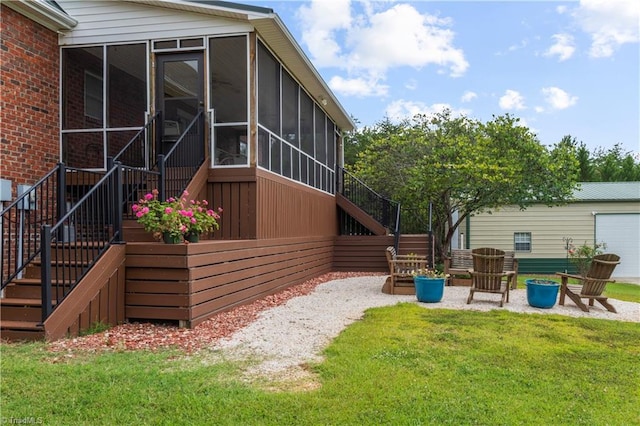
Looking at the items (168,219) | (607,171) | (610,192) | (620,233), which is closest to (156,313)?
(168,219)

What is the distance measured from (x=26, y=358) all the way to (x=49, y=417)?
1.45 meters

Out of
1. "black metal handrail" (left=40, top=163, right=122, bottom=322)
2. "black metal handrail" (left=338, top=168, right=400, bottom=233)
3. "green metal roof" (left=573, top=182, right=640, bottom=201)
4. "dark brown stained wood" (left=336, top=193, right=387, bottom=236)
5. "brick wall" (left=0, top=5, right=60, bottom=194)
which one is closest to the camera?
"black metal handrail" (left=40, top=163, right=122, bottom=322)

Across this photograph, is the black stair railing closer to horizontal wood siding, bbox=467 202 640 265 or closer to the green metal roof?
horizontal wood siding, bbox=467 202 640 265

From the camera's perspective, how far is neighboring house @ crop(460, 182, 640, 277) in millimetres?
16234

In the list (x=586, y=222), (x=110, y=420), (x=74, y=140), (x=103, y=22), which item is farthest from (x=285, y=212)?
(x=586, y=222)

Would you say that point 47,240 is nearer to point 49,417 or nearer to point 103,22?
point 49,417

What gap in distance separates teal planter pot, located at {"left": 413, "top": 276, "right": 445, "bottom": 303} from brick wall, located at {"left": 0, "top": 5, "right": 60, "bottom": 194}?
6310mm

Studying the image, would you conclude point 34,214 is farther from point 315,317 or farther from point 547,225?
point 547,225

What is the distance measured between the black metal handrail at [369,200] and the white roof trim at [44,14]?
28.2 ft

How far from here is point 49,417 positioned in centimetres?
278

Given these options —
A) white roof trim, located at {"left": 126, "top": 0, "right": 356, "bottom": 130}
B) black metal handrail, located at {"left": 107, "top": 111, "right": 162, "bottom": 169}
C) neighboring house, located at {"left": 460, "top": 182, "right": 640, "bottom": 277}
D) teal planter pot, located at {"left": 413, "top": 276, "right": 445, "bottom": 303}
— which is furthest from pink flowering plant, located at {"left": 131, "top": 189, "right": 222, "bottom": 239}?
neighboring house, located at {"left": 460, "top": 182, "right": 640, "bottom": 277}

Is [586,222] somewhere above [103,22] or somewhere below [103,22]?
below

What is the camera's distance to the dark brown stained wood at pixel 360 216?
42.5 feet

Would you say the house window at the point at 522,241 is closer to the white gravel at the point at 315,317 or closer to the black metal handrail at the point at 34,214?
the white gravel at the point at 315,317
